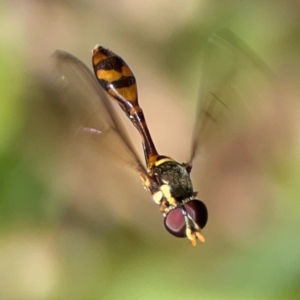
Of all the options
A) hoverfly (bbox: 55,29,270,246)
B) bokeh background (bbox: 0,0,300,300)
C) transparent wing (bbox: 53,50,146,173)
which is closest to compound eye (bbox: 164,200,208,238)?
hoverfly (bbox: 55,29,270,246)

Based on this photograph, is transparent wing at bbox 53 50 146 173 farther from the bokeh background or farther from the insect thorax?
the bokeh background

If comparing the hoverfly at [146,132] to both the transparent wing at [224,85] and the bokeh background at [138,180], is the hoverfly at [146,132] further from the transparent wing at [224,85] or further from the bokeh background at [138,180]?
the bokeh background at [138,180]

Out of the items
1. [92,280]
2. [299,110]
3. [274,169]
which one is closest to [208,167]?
[274,169]

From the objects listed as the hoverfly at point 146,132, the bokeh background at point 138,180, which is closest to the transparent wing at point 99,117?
the hoverfly at point 146,132

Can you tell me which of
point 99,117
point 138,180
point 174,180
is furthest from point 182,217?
point 138,180

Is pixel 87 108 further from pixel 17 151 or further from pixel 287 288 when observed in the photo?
pixel 287 288

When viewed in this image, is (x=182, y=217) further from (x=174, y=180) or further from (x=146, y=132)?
(x=146, y=132)

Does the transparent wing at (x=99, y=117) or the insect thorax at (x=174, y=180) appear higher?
the transparent wing at (x=99, y=117)
